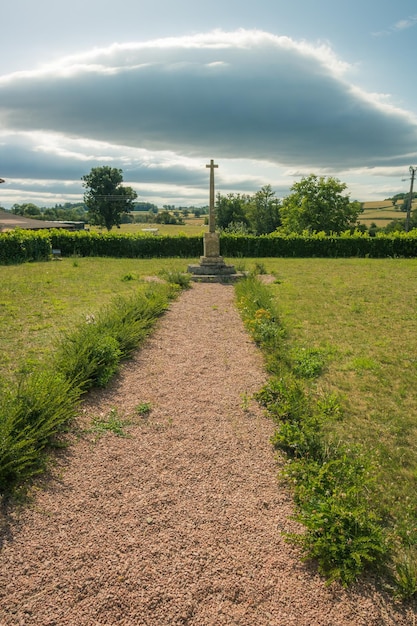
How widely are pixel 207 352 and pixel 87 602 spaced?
4.57 metres

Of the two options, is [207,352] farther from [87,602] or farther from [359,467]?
[87,602]

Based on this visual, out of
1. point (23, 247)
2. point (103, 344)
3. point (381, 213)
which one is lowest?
point (103, 344)

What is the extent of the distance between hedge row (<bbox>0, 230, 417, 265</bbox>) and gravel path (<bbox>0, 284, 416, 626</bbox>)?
20.4m

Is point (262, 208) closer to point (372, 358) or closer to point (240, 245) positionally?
point (240, 245)

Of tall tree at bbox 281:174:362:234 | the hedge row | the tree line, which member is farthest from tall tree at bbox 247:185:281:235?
the hedge row

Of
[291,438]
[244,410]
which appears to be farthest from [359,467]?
[244,410]

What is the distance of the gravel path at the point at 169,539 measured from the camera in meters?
2.27

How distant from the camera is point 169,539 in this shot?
108 inches

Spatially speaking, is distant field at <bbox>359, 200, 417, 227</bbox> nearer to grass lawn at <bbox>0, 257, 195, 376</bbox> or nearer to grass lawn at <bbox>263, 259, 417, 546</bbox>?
grass lawn at <bbox>0, 257, 195, 376</bbox>

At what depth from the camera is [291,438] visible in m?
3.80

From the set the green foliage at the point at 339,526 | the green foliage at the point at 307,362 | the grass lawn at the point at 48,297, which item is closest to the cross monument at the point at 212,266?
the grass lawn at the point at 48,297

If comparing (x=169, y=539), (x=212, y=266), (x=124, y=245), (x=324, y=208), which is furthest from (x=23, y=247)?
(x=324, y=208)

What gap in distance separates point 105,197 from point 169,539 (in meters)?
55.2

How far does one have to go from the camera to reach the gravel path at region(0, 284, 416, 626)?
7.45 ft
